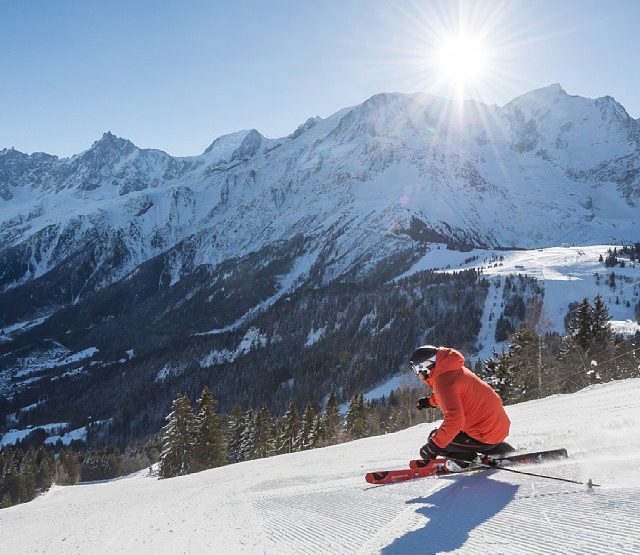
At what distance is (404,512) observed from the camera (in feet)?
17.0

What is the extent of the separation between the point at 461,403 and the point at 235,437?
4740 centimetres

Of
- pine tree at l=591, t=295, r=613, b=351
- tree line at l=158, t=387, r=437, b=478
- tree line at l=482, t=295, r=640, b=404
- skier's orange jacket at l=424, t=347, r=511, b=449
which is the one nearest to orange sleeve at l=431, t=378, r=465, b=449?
skier's orange jacket at l=424, t=347, r=511, b=449

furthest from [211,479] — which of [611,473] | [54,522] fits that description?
[611,473]

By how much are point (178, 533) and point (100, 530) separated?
2328 millimetres

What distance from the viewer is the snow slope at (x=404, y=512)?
157 inches

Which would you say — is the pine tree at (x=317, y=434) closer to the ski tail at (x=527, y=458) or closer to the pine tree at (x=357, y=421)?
the pine tree at (x=357, y=421)

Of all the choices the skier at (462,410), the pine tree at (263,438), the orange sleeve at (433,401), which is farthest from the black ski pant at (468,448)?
the pine tree at (263,438)

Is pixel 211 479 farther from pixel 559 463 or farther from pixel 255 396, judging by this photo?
pixel 255 396

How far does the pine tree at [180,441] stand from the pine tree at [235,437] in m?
8.94

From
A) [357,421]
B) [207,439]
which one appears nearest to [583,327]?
[357,421]

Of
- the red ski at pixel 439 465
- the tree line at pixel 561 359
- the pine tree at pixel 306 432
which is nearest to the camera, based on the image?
the red ski at pixel 439 465

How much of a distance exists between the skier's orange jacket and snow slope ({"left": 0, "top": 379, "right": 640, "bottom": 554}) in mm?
518

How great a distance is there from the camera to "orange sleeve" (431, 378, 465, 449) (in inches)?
236

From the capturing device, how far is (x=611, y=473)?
4949 mm
